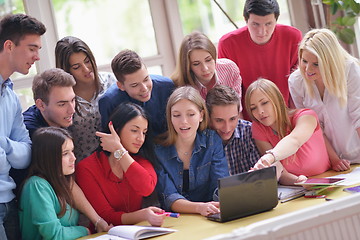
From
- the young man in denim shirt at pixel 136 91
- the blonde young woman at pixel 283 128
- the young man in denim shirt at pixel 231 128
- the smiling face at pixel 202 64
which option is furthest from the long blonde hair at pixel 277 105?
the young man in denim shirt at pixel 136 91

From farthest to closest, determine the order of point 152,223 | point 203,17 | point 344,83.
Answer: point 203,17 → point 344,83 → point 152,223

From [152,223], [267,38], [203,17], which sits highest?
[203,17]

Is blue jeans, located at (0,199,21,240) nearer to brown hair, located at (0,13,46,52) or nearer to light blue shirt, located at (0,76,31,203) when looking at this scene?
light blue shirt, located at (0,76,31,203)

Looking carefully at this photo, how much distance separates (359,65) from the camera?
2.92m

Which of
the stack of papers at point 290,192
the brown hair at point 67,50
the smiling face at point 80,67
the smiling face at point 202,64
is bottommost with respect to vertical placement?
the stack of papers at point 290,192

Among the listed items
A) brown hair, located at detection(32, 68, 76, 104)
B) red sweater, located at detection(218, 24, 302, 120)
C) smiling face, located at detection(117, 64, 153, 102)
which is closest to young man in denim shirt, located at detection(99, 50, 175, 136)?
smiling face, located at detection(117, 64, 153, 102)

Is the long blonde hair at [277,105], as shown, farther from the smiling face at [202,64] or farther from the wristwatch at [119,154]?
the wristwatch at [119,154]

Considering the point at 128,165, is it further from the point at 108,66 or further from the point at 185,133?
the point at 108,66

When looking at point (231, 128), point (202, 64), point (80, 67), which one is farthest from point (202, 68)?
point (80, 67)

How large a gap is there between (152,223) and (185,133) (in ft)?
1.64

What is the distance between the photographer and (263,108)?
2768mm

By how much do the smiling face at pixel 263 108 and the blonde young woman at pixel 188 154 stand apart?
270 mm

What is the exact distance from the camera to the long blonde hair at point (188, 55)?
285 cm

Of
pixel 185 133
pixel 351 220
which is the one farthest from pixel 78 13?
pixel 351 220
